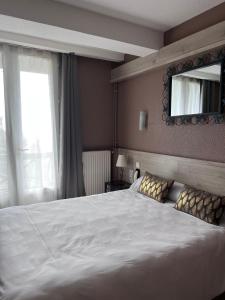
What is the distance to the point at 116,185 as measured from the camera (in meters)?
3.69

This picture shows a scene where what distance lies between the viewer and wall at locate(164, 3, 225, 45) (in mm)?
2346

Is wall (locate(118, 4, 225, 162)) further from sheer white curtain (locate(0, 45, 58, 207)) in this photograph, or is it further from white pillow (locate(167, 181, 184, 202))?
sheer white curtain (locate(0, 45, 58, 207))

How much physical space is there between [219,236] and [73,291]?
1219 millimetres

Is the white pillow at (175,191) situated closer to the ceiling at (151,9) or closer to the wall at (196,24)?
the wall at (196,24)

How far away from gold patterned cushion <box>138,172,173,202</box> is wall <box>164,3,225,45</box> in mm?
1766

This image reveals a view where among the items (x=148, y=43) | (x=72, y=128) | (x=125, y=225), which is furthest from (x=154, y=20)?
(x=125, y=225)

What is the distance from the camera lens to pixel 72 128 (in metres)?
3.58

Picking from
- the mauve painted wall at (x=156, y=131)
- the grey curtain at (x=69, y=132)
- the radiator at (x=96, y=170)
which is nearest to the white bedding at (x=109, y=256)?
the mauve painted wall at (x=156, y=131)

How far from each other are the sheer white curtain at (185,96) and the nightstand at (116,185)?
1407 millimetres

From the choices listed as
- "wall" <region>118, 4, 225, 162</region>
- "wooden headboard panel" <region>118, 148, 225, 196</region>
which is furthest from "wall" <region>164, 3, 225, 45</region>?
"wooden headboard panel" <region>118, 148, 225, 196</region>

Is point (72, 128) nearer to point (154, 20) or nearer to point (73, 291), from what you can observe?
point (154, 20)

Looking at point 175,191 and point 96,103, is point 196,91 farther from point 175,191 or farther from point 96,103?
point 96,103

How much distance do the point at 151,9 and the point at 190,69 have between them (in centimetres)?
78

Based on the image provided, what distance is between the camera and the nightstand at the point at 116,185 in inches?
143
